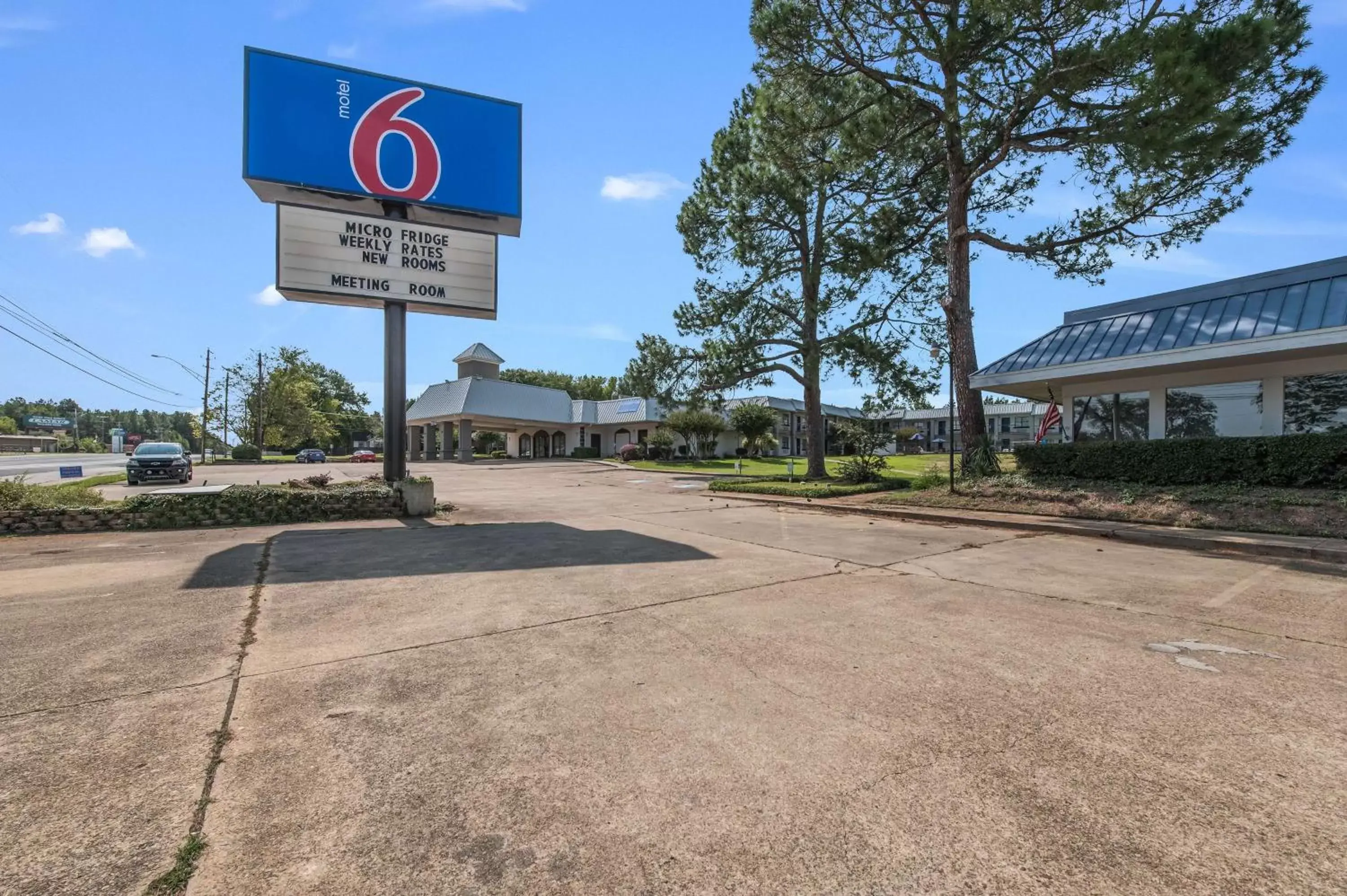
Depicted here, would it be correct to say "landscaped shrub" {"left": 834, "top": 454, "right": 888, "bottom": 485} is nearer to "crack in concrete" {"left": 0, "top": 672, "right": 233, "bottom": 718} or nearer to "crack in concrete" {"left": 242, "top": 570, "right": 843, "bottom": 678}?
"crack in concrete" {"left": 242, "top": 570, "right": 843, "bottom": 678}

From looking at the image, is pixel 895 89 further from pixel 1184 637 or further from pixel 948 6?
pixel 1184 637

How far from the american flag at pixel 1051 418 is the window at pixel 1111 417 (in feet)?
4.59

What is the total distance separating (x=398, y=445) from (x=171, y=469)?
55.5 ft

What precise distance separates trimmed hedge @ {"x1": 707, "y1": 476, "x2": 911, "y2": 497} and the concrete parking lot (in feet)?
36.0

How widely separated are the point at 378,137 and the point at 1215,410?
21.2 metres

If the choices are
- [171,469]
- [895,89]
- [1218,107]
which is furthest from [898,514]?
[171,469]

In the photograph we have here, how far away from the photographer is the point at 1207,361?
505 inches

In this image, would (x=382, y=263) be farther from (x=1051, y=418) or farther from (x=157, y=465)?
(x=1051, y=418)

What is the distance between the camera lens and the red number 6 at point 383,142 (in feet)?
43.8

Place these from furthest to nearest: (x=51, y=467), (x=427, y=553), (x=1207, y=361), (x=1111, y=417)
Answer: (x=51, y=467) < (x=1111, y=417) < (x=1207, y=361) < (x=427, y=553)

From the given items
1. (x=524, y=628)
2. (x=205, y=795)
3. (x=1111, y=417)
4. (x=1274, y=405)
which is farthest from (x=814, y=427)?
(x=205, y=795)

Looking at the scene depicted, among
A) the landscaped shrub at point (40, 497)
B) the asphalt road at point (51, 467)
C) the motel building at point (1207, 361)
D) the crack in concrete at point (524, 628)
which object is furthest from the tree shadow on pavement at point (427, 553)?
the motel building at point (1207, 361)

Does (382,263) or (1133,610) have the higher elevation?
(382,263)

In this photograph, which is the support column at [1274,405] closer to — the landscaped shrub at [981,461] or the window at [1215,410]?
the window at [1215,410]
